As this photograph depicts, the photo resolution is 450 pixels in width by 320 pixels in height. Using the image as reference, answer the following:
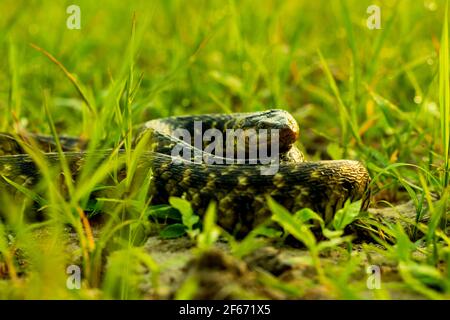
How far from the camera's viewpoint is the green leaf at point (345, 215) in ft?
13.0

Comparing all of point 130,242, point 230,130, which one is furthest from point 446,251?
point 230,130

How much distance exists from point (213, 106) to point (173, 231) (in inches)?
135

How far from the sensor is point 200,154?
510 centimetres

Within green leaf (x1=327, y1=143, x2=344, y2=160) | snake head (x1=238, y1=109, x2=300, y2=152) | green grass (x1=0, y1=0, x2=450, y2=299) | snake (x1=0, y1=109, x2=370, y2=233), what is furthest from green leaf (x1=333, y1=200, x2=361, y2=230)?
green leaf (x1=327, y1=143, x2=344, y2=160)

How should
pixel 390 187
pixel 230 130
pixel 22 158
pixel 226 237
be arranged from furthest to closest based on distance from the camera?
pixel 230 130 → pixel 390 187 → pixel 22 158 → pixel 226 237

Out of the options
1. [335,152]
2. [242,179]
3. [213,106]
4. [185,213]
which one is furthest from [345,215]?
[213,106]

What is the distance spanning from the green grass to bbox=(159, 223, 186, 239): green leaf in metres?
0.06

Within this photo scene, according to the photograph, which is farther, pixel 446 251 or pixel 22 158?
pixel 22 158

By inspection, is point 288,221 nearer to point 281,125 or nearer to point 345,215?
point 345,215

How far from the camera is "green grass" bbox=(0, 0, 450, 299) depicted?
362 centimetres

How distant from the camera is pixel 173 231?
411 centimetres
